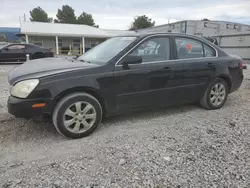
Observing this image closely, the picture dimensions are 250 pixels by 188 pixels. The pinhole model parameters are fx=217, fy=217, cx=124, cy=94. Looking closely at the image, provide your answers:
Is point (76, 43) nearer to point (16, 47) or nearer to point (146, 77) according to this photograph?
point (16, 47)

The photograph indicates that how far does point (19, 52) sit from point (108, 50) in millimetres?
10706

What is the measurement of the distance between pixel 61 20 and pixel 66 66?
2324 inches

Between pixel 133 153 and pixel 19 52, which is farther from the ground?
pixel 19 52

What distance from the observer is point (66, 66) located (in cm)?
333

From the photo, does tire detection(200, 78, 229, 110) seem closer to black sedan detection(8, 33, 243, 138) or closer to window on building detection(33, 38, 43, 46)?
black sedan detection(8, 33, 243, 138)

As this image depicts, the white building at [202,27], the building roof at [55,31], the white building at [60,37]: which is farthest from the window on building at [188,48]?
the white building at [60,37]

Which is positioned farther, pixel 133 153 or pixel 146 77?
pixel 146 77

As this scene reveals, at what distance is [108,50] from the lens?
3.88 meters

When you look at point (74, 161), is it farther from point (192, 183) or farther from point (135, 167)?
point (192, 183)

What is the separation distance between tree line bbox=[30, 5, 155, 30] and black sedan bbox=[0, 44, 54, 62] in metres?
42.8

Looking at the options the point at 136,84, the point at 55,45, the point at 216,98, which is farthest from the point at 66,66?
Answer: the point at 55,45

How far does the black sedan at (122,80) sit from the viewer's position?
9.71ft

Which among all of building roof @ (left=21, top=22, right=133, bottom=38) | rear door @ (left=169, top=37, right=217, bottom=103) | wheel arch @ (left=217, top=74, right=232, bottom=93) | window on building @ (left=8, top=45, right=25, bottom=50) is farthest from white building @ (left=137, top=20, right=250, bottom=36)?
rear door @ (left=169, top=37, right=217, bottom=103)

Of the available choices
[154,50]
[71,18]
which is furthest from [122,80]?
[71,18]
